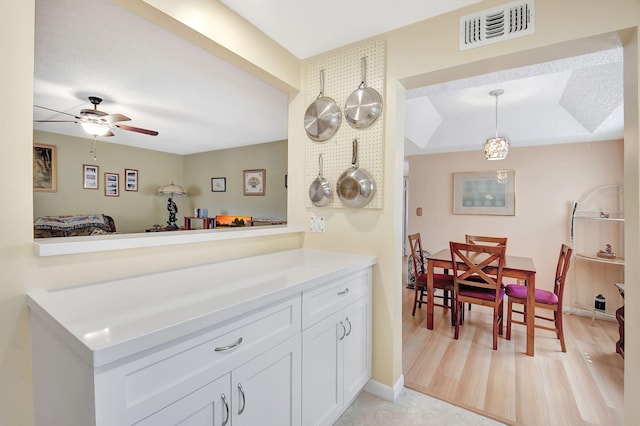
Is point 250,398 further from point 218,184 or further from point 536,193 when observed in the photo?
point 218,184

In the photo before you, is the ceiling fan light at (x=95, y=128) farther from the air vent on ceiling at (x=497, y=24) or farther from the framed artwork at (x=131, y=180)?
the air vent on ceiling at (x=497, y=24)

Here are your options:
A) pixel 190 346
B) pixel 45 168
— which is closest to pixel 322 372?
pixel 190 346

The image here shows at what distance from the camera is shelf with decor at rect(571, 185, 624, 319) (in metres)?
3.28

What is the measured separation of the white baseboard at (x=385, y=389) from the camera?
5.96ft

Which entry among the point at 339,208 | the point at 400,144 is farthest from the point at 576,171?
the point at 339,208

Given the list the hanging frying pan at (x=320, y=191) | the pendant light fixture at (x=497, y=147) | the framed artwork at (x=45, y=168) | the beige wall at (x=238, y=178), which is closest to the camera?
the hanging frying pan at (x=320, y=191)

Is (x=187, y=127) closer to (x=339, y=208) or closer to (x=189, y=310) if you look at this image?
(x=339, y=208)

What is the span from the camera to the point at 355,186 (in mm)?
1854

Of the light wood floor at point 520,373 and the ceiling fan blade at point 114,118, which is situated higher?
the ceiling fan blade at point 114,118

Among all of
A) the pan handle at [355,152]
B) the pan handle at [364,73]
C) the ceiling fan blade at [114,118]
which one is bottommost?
the pan handle at [355,152]

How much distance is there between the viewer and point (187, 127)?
447 cm

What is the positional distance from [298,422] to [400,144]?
1592mm

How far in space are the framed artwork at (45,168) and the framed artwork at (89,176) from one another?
0.40m

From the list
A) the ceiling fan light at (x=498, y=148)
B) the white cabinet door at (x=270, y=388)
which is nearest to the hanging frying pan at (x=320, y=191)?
the white cabinet door at (x=270, y=388)
